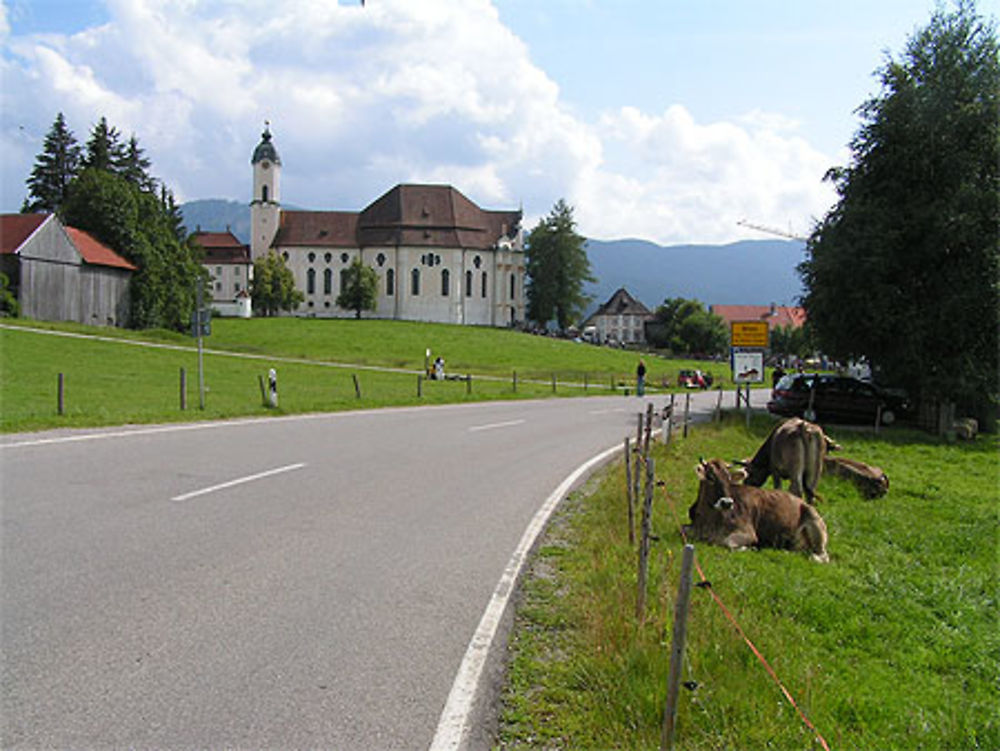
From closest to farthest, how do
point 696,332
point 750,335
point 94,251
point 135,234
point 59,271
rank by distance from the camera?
1. point 750,335
2. point 59,271
3. point 94,251
4. point 135,234
5. point 696,332

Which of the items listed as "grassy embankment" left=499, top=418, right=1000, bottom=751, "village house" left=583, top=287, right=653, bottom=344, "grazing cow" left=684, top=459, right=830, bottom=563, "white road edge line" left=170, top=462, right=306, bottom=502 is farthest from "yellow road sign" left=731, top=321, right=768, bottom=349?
"village house" left=583, top=287, right=653, bottom=344

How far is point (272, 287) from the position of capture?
4139 inches

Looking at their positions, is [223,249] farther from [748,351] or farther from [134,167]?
[748,351]

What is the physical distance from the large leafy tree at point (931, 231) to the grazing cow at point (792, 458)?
1562 centimetres

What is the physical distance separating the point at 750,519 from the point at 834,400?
67.9 feet

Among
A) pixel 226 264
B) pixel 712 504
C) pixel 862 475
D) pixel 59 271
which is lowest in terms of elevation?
pixel 862 475

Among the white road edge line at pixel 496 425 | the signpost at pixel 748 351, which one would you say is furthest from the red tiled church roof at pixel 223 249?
the signpost at pixel 748 351

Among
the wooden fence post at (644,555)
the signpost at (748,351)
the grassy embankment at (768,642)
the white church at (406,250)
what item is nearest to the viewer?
the grassy embankment at (768,642)

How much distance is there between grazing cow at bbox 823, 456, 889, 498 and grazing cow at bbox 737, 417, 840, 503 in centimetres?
218

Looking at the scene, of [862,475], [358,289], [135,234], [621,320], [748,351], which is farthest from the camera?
[621,320]

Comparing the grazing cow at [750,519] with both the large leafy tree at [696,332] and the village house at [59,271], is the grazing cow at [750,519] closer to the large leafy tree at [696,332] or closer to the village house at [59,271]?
the village house at [59,271]

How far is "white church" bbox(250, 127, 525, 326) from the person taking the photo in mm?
113812

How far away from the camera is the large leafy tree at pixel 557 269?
4464 inches

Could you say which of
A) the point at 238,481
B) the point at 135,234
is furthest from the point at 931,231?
the point at 135,234
